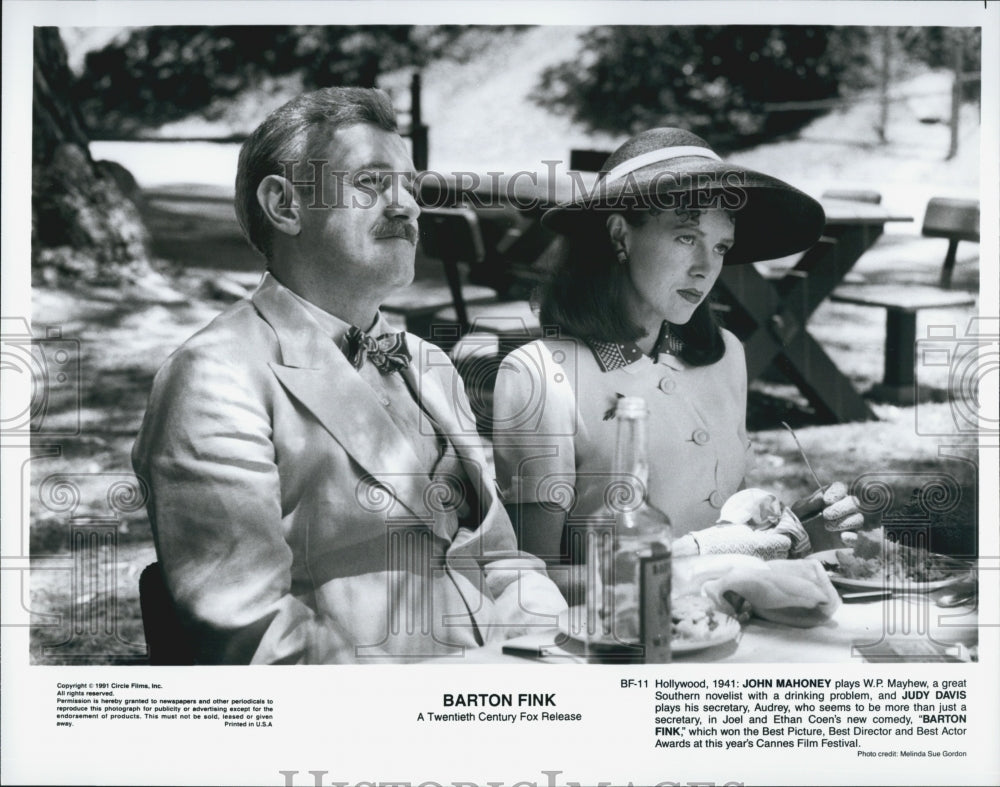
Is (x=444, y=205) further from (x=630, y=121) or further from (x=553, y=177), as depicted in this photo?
(x=630, y=121)

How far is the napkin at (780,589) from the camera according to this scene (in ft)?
11.1

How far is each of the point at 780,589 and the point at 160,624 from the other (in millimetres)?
1630

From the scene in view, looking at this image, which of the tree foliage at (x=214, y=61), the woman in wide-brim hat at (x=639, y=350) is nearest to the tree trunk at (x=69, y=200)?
the tree foliage at (x=214, y=61)

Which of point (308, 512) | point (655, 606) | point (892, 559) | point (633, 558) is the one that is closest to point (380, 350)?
point (308, 512)

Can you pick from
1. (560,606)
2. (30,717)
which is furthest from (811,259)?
(30,717)

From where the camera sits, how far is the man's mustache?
342 centimetres

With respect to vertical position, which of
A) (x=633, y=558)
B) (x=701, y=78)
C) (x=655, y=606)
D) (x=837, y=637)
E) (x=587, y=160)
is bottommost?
(x=837, y=637)

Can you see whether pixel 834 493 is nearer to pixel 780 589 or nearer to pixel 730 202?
pixel 780 589

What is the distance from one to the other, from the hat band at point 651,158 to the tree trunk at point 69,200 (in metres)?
1.27

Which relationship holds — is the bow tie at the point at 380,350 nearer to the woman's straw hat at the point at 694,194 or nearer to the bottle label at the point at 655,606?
the woman's straw hat at the point at 694,194

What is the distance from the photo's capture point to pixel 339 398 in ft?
11.0

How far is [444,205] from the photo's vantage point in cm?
348

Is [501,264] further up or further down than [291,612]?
further up

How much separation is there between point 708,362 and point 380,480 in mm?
937
